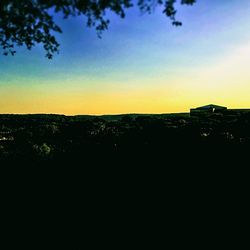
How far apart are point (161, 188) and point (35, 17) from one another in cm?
747

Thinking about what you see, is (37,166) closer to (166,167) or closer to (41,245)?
(166,167)

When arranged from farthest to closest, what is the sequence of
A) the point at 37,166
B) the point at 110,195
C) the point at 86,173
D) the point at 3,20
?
the point at 37,166, the point at 86,173, the point at 110,195, the point at 3,20

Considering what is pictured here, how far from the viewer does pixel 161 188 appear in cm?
1144

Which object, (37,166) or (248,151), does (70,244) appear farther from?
(248,151)

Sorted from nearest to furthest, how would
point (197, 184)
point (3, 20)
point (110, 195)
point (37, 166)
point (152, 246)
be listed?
point (152, 246) → point (3, 20) → point (110, 195) → point (197, 184) → point (37, 166)

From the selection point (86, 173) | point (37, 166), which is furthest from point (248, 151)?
point (37, 166)

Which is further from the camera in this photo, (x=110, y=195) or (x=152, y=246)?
(x=110, y=195)

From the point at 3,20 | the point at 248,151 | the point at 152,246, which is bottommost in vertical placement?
the point at 152,246

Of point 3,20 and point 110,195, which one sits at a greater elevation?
point 3,20

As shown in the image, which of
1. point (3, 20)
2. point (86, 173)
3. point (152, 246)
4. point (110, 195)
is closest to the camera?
point (152, 246)

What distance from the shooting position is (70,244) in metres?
7.55

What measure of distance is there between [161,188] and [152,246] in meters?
4.04

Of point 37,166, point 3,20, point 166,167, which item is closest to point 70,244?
point 3,20

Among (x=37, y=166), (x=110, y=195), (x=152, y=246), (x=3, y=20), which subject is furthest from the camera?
(x=37, y=166)
